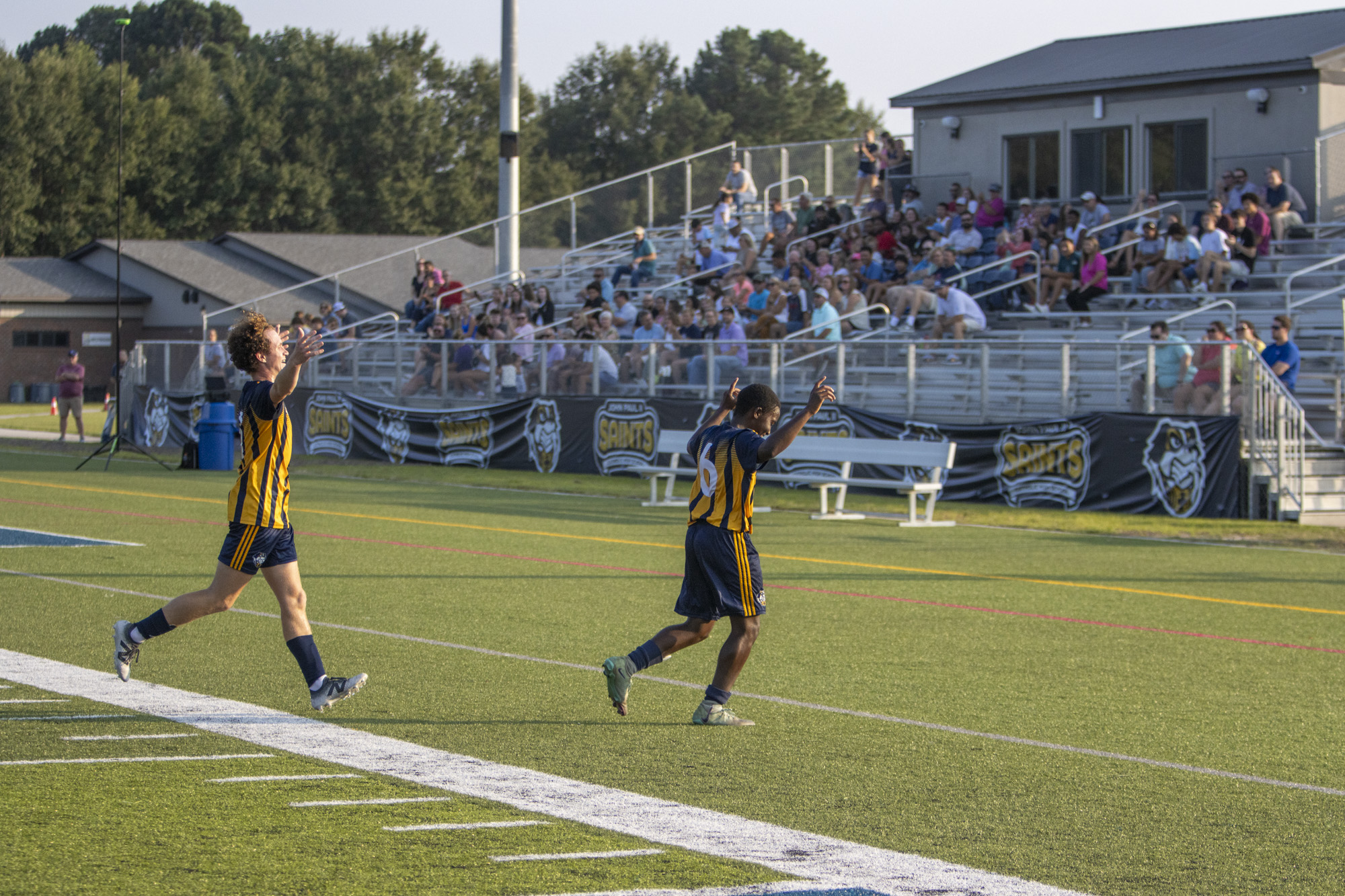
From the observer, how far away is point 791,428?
7066 mm

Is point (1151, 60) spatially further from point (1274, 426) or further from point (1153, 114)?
point (1274, 426)

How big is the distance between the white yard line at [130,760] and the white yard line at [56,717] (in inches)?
33.1

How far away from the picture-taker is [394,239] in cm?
6312

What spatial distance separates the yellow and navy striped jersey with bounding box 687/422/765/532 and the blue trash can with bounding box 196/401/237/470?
19.0m

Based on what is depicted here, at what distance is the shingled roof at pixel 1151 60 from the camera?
2789cm

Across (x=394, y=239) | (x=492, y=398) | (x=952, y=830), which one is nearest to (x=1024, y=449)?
(x=492, y=398)

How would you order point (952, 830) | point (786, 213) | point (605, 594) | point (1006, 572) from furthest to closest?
point (786, 213) < point (1006, 572) < point (605, 594) < point (952, 830)

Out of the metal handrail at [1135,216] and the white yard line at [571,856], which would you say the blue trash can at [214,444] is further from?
the white yard line at [571,856]

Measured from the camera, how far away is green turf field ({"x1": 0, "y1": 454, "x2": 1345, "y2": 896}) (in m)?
5.54

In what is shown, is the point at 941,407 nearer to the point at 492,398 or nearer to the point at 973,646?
the point at 492,398

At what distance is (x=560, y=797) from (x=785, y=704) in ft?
7.32

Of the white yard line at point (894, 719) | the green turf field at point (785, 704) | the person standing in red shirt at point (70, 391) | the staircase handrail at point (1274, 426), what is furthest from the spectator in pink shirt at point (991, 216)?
the white yard line at point (894, 719)

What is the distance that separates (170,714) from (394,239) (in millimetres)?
56953

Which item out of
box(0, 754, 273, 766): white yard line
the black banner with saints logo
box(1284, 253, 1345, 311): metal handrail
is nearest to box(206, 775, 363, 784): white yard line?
box(0, 754, 273, 766): white yard line
